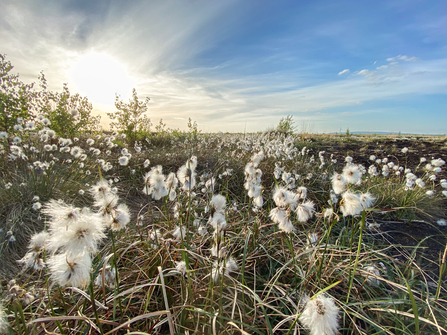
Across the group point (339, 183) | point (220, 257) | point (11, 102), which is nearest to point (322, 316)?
point (220, 257)

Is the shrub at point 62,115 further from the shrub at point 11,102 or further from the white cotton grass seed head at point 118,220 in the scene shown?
the white cotton grass seed head at point 118,220

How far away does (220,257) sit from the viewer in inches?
59.1

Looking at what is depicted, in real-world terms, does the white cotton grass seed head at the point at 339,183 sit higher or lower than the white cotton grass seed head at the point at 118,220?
higher

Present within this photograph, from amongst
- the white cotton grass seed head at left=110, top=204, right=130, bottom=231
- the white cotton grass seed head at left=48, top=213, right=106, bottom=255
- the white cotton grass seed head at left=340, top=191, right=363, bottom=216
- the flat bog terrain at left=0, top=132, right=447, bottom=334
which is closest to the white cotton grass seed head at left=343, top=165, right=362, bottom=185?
the flat bog terrain at left=0, top=132, right=447, bottom=334

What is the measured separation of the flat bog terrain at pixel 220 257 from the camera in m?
1.24

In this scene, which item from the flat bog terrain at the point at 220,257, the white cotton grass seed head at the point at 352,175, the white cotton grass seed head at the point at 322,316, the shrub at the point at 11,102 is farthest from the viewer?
the shrub at the point at 11,102

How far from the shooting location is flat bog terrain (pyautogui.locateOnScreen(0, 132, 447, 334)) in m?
1.24

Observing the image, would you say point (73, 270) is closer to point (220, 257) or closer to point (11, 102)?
point (220, 257)

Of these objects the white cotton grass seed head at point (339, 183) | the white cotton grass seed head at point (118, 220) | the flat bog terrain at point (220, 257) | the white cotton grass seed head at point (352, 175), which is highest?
the white cotton grass seed head at point (352, 175)

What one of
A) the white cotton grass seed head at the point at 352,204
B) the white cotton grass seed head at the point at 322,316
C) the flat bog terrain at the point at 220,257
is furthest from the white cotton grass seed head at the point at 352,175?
the white cotton grass seed head at the point at 322,316

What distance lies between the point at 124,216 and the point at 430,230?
4426 millimetres

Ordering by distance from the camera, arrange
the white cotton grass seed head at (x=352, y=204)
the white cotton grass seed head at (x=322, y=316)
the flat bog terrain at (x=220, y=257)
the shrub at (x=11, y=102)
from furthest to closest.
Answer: the shrub at (x=11, y=102) → the white cotton grass seed head at (x=352, y=204) → the flat bog terrain at (x=220, y=257) → the white cotton grass seed head at (x=322, y=316)

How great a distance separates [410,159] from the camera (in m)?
6.88

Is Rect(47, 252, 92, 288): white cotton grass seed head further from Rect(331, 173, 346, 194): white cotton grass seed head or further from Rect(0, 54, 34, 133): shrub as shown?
Rect(0, 54, 34, 133): shrub
